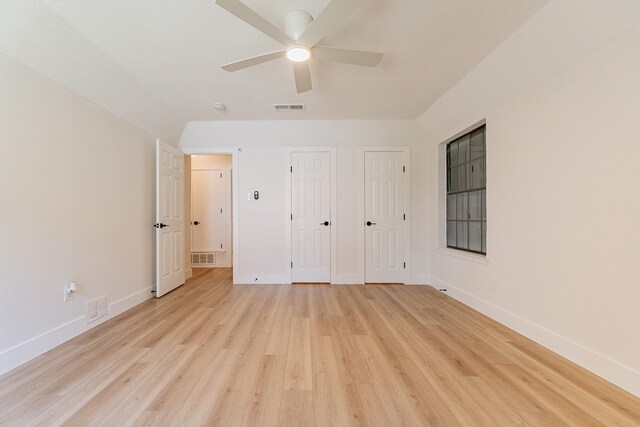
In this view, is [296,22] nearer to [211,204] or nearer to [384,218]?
[384,218]

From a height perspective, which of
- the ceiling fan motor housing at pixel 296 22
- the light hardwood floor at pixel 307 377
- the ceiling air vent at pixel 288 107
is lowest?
the light hardwood floor at pixel 307 377

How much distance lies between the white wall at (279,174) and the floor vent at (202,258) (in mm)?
1674

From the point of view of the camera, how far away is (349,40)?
86.2 inches

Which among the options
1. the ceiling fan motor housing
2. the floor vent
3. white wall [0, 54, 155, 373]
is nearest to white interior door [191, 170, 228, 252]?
the floor vent

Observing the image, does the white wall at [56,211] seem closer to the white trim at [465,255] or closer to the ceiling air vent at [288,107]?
the ceiling air vent at [288,107]

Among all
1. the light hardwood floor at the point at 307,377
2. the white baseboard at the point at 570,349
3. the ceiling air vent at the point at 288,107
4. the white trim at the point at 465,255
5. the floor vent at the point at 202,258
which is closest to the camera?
the light hardwood floor at the point at 307,377

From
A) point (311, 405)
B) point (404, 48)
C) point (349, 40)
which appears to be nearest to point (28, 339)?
point (311, 405)

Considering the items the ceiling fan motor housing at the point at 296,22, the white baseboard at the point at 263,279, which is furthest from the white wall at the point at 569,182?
the white baseboard at the point at 263,279

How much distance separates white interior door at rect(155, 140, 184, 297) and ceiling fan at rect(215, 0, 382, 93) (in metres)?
1.99

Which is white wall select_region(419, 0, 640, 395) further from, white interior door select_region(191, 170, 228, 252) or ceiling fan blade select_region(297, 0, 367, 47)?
white interior door select_region(191, 170, 228, 252)

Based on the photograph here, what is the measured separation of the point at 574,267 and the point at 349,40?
2485mm

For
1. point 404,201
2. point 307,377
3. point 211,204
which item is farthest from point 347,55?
point 211,204

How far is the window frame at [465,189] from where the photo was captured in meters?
2.91

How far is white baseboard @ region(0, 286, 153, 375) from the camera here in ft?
5.73
